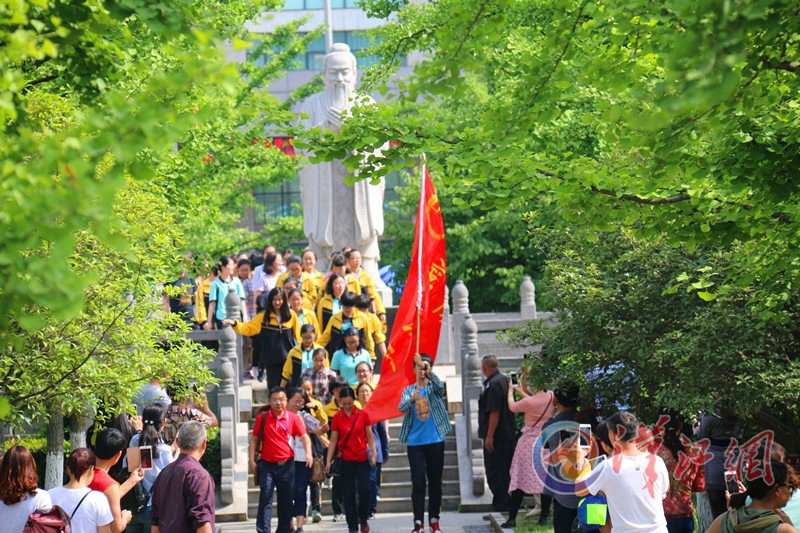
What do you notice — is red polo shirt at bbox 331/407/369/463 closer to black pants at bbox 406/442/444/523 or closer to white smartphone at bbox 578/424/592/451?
black pants at bbox 406/442/444/523

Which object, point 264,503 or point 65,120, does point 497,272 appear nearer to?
point 264,503

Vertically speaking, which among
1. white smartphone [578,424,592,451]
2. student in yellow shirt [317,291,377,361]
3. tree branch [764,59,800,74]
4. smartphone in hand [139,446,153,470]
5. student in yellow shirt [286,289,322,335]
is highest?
student in yellow shirt [286,289,322,335]

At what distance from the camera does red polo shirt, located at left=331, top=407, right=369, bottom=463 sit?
55.8ft

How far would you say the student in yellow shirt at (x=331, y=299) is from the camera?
21.9 meters

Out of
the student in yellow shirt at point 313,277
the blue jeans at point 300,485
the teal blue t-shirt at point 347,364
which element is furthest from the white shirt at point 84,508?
the student in yellow shirt at point 313,277

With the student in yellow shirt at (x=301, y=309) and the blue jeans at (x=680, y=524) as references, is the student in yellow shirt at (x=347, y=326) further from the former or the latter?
the blue jeans at (x=680, y=524)

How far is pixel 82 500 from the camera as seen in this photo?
989 centimetres

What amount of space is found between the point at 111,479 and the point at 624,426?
3.52 m

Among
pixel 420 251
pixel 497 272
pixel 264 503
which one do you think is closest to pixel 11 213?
pixel 264 503

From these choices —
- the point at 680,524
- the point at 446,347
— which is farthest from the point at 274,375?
the point at 680,524

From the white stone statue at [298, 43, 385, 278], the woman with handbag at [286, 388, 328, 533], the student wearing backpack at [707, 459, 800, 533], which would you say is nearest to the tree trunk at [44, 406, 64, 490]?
the woman with handbag at [286, 388, 328, 533]

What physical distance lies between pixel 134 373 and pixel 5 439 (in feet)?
16.1

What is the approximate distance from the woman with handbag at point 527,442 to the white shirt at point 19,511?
7498 mm

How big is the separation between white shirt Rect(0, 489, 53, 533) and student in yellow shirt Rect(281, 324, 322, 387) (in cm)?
1045
